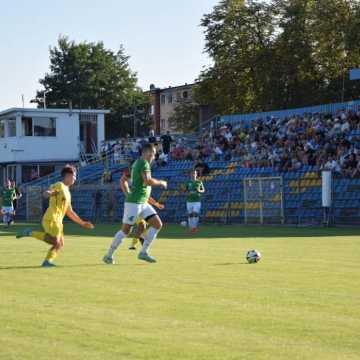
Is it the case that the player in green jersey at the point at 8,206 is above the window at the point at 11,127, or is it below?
below

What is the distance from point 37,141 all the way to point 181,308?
53.3 meters

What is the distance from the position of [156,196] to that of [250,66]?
27373 mm

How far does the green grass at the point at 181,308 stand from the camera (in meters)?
7.84

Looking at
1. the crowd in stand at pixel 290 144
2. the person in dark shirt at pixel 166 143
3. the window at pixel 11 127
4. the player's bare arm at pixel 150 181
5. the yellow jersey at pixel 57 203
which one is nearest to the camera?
the player's bare arm at pixel 150 181

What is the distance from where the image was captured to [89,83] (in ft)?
331

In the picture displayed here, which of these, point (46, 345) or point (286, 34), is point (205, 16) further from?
point (46, 345)

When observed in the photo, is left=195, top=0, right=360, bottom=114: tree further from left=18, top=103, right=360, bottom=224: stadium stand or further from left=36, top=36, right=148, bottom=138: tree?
left=36, top=36, right=148, bottom=138: tree

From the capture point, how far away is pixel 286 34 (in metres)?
69.1

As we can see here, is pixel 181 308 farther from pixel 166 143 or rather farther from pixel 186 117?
pixel 186 117

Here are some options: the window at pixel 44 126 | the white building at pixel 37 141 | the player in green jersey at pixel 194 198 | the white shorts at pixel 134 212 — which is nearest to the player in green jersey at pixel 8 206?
the player in green jersey at pixel 194 198

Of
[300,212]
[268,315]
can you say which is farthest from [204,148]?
[268,315]

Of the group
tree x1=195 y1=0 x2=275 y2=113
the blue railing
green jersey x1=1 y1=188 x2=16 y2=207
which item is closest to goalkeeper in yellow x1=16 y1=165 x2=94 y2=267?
green jersey x1=1 y1=188 x2=16 y2=207

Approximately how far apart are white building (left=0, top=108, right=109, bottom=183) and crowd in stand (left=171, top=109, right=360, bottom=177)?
1681 cm

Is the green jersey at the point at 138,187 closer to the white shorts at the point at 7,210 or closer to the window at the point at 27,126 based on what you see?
the white shorts at the point at 7,210
